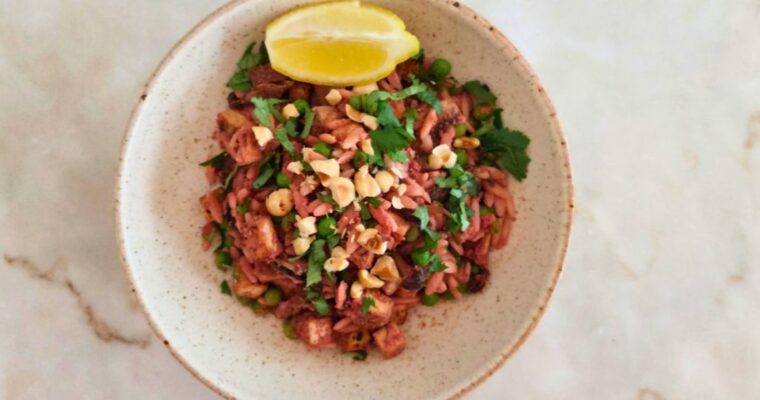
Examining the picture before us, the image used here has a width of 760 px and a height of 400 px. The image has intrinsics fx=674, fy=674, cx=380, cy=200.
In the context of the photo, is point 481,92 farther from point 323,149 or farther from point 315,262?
point 315,262

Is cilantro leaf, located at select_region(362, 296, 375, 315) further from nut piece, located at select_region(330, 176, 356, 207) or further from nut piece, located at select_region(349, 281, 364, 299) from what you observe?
nut piece, located at select_region(330, 176, 356, 207)

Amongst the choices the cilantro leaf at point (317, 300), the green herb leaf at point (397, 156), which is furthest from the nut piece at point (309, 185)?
the cilantro leaf at point (317, 300)

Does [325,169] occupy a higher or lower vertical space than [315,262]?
higher

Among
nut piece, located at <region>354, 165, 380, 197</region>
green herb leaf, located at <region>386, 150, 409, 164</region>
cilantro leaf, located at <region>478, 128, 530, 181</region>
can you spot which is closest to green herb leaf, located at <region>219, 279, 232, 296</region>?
nut piece, located at <region>354, 165, 380, 197</region>

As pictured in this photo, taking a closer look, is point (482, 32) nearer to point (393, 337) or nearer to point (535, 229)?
point (535, 229)

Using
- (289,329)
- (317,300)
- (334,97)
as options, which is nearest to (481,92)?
(334,97)

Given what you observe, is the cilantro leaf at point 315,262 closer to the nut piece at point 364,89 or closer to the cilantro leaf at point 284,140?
the cilantro leaf at point 284,140
